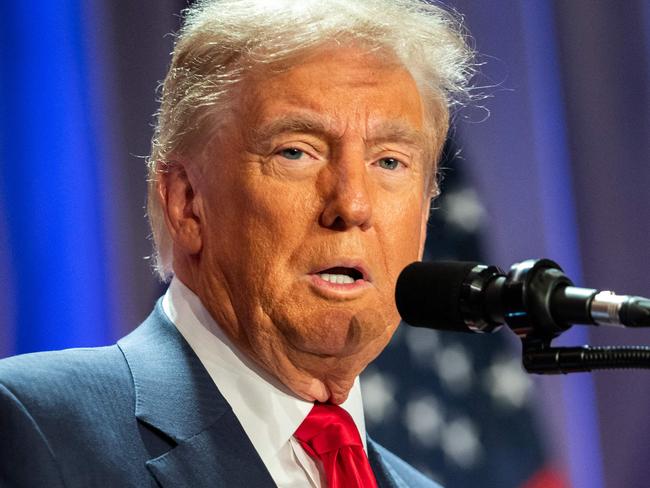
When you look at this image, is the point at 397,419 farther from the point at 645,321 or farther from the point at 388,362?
the point at 645,321

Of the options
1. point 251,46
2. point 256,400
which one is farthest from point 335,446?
point 251,46

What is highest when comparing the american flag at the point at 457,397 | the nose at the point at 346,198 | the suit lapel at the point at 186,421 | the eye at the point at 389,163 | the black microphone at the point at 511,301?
the eye at the point at 389,163

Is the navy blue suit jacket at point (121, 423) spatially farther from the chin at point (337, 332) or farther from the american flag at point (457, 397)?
the american flag at point (457, 397)

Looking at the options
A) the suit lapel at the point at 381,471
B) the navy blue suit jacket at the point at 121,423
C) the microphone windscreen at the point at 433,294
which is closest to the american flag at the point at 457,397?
the suit lapel at the point at 381,471

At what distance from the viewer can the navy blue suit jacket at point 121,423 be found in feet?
6.08

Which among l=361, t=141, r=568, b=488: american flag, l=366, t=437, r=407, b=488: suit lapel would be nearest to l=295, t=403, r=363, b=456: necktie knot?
l=366, t=437, r=407, b=488: suit lapel

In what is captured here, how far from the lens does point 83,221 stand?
2955mm

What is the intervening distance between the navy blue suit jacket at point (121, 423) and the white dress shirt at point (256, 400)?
5 centimetres

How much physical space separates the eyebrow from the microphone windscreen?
0.65 meters

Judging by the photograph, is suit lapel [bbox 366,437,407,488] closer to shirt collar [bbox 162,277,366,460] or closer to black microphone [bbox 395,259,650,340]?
shirt collar [bbox 162,277,366,460]

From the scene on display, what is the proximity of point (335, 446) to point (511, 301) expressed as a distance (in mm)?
955

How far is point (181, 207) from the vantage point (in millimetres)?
2352

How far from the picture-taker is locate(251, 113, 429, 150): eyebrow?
220cm

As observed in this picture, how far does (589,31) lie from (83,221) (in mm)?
1706
